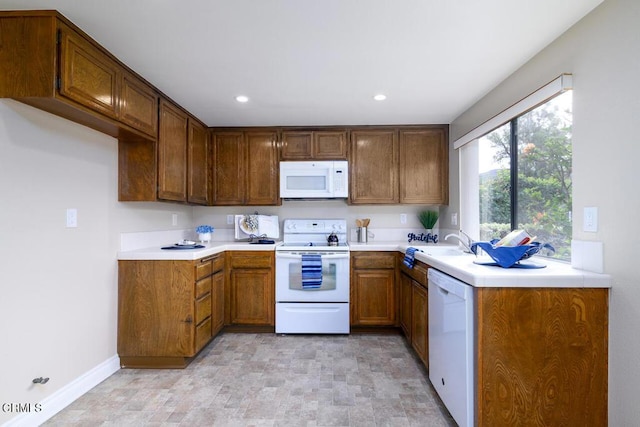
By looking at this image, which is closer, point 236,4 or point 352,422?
point 236,4

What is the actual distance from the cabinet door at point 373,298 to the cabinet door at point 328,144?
1304mm

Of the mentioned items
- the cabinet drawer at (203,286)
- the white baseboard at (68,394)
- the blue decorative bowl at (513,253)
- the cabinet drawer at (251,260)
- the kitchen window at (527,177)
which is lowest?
the white baseboard at (68,394)

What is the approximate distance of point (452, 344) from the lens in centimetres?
175

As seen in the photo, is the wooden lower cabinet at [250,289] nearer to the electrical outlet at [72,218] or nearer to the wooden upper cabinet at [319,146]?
the wooden upper cabinet at [319,146]

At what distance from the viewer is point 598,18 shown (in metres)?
1.55

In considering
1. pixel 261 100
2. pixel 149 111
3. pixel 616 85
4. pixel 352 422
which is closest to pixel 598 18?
pixel 616 85

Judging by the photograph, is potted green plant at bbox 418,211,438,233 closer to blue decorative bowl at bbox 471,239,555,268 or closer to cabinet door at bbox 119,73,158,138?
blue decorative bowl at bbox 471,239,555,268

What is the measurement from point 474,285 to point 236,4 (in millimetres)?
1753

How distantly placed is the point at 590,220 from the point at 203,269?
2.61 metres

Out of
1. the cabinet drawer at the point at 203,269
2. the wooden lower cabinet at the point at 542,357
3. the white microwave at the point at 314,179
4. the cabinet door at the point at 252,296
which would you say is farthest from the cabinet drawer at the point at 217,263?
the wooden lower cabinet at the point at 542,357

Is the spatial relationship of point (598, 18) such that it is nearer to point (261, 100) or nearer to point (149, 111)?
point (261, 100)

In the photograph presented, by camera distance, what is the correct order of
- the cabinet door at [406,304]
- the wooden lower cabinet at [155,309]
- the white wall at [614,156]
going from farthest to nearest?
the cabinet door at [406,304], the wooden lower cabinet at [155,309], the white wall at [614,156]

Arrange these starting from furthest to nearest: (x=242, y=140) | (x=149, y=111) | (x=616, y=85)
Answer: (x=242, y=140) → (x=149, y=111) → (x=616, y=85)

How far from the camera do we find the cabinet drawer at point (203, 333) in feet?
8.54
